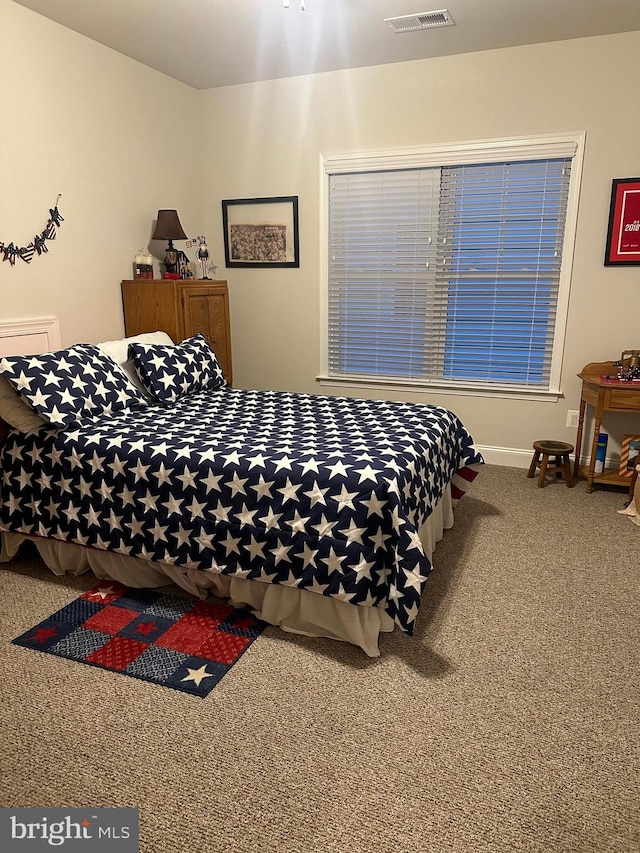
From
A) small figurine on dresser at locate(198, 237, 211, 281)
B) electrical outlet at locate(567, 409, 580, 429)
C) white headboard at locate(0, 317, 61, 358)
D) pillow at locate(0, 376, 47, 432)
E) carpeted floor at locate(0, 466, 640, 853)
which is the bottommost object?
carpeted floor at locate(0, 466, 640, 853)

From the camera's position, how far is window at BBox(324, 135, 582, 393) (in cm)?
409

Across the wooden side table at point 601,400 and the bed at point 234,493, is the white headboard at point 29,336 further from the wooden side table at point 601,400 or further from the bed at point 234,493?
the wooden side table at point 601,400

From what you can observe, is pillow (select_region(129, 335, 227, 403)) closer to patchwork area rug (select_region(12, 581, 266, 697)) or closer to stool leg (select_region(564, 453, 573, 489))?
patchwork area rug (select_region(12, 581, 266, 697))

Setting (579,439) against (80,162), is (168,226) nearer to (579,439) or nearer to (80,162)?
(80,162)

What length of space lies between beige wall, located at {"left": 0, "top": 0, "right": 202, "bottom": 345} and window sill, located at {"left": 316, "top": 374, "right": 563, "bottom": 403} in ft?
5.64

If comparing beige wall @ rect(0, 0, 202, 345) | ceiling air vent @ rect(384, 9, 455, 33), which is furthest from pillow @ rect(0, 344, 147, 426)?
ceiling air vent @ rect(384, 9, 455, 33)

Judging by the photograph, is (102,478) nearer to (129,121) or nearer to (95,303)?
(95,303)

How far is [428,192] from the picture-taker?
434 centimetres

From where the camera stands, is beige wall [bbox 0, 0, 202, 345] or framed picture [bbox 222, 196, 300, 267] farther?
framed picture [bbox 222, 196, 300, 267]

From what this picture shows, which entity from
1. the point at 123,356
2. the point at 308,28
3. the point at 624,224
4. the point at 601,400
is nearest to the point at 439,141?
the point at 308,28

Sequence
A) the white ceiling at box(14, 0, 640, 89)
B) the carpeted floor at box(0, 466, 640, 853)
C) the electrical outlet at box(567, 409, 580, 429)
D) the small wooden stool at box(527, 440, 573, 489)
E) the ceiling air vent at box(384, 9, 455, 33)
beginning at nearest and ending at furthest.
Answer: the carpeted floor at box(0, 466, 640, 853)
the white ceiling at box(14, 0, 640, 89)
the ceiling air vent at box(384, 9, 455, 33)
the small wooden stool at box(527, 440, 573, 489)
the electrical outlet at box(567, 409, 580, 429)

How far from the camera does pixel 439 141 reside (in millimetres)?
4199

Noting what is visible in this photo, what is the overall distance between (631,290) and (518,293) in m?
0.70

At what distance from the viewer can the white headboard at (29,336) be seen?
333 cm
